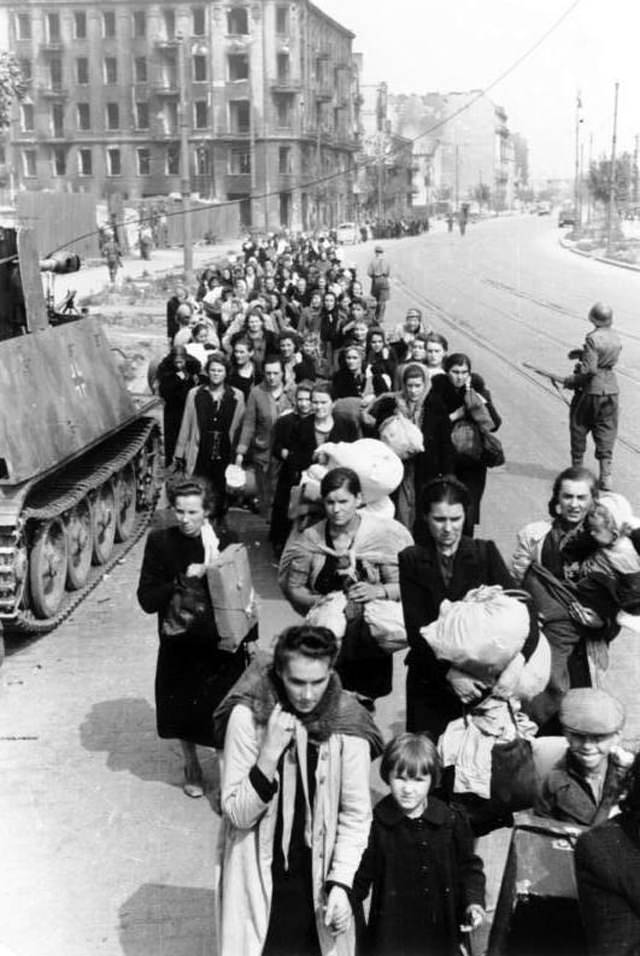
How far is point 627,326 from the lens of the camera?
2702 centimetres

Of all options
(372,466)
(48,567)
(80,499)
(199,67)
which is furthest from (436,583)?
(199,67)

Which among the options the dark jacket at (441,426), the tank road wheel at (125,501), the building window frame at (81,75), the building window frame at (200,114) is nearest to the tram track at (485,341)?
the tank road wheel at (125,501)

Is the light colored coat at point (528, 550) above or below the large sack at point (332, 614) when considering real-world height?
above

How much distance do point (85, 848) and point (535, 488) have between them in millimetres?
7864

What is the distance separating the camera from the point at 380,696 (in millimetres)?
5543

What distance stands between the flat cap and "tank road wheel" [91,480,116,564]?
6.80 m

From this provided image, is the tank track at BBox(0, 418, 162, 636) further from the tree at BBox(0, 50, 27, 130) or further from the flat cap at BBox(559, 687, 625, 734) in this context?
the tree at BBox(0, 50, 27, 130)

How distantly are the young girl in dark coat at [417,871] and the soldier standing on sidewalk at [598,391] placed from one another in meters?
8.40

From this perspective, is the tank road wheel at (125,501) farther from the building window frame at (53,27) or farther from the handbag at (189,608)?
the building window frame at (53,27)

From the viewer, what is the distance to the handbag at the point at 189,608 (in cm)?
580

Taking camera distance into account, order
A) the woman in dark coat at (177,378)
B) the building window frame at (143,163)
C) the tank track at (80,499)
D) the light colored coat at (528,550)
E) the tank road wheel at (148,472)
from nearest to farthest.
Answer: the light colored coat at (528,550)
the tank track at (80,499)
the woman in dark coat at (177,378)
the tank road wheel at (148,472)
the building window frame at (143,163)

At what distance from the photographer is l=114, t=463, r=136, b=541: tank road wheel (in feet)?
37.5

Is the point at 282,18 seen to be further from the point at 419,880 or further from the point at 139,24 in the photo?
the point at 419,880

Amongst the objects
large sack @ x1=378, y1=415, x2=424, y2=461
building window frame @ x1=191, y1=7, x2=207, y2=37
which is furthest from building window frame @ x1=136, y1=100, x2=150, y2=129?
large sack @ x1=378, y1=415, x2=424, y2=461
